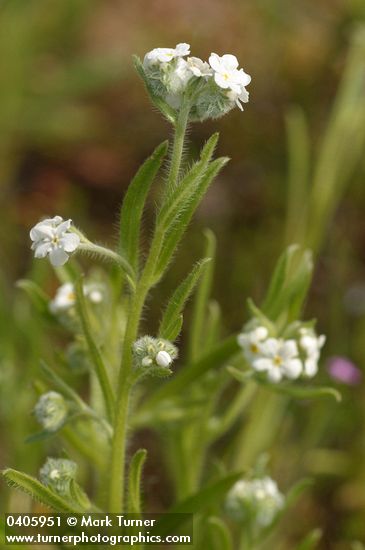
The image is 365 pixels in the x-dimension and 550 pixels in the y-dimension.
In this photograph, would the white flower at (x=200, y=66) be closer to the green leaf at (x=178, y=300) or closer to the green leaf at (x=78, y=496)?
the green leaf at (x=178, y=300)

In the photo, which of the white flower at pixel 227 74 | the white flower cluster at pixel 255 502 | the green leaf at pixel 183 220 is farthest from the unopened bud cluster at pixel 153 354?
the white flower cluster at pixel 255 502

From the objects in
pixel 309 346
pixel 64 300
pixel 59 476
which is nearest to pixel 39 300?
pixel 64 300

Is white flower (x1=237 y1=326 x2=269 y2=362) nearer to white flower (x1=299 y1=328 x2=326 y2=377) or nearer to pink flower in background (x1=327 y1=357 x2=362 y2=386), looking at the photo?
white flower (x1=299 y1=328 x2=326 y2=377)

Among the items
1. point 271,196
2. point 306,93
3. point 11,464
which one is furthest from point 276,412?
point 306,93

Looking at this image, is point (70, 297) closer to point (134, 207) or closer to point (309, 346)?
point (134, 207)

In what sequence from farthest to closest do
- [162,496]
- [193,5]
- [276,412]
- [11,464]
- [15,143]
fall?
1. [193,5]
2. [15,143]
3. [162,496]
4. [276,412]
5. [11,464]

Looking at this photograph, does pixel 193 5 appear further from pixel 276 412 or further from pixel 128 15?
pixel 276 412

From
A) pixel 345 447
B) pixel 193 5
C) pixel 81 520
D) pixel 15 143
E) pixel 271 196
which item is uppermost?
pixel 193 5
